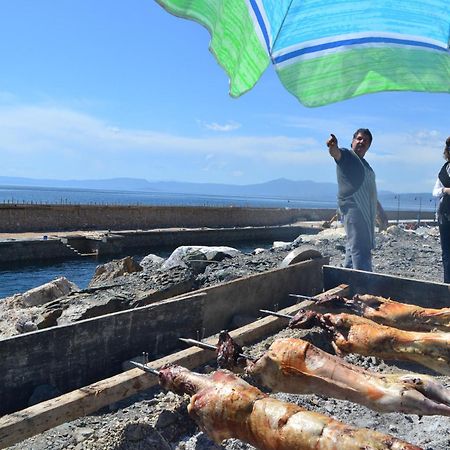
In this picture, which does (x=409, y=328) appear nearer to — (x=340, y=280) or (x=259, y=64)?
(x=340, y=280)

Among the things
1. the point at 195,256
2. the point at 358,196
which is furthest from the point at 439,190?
the point at 195,256

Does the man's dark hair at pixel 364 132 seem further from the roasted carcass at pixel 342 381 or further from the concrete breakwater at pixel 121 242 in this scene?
the concrete breakwater at pixel 121 242

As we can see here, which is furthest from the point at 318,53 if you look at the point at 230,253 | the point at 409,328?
the point at 230,253

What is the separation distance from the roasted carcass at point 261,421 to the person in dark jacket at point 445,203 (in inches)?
203

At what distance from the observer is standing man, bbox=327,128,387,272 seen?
20.9 ft

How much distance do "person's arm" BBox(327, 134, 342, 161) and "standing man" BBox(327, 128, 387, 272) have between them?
4 cm

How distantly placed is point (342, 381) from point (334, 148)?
379cm

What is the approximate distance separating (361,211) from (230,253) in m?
8.42

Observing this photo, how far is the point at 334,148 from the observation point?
19.5 feet

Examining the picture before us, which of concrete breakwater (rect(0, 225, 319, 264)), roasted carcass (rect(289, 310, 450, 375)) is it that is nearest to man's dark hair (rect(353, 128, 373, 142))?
roasted carcass (rect(289, 310, 450, 375))

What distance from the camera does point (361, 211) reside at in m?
6.59

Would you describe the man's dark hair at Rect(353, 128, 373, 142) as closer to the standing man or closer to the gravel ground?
the standing man

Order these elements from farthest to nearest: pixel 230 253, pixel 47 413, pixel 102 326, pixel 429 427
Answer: pixel 230 253 < pixel 102 326 < pixel 429 427 < pixel 47 413

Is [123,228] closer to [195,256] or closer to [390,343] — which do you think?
[195,256]
